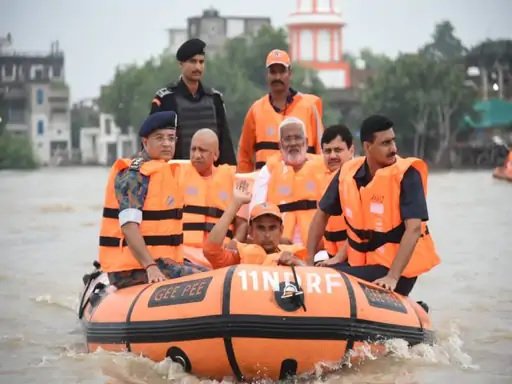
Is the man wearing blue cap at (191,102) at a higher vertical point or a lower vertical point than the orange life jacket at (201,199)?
higher

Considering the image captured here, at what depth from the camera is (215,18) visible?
128 metres

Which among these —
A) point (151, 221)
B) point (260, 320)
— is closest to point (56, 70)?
point (151, 221)

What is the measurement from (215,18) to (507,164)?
8359cm

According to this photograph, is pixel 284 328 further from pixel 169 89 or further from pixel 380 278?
pixel 169 89

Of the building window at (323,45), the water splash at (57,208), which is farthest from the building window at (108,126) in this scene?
the water splash at (57,208)

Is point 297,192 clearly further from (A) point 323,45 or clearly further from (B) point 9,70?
(B) point 9,70

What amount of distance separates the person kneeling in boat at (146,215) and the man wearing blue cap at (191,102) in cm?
187

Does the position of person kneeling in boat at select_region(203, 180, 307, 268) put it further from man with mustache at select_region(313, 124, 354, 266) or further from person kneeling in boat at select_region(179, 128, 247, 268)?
person kneeling in boat at select_region(179, 128, 247, 268)

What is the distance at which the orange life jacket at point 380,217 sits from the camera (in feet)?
31.7

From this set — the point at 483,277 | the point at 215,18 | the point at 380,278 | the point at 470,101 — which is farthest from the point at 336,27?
the point at 380,278

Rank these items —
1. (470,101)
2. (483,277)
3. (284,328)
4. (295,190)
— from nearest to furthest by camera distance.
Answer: (284,328) < (295,190) < (483,277) < (470,101)

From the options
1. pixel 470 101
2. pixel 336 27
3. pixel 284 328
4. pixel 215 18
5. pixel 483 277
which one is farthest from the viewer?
pixel 215 18

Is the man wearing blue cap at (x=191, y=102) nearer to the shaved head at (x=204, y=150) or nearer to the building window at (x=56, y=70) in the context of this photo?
the shaved head at (x=204, y=150)

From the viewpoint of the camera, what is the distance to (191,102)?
1188 centimetres
